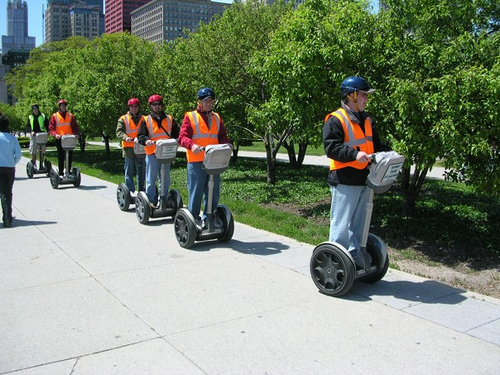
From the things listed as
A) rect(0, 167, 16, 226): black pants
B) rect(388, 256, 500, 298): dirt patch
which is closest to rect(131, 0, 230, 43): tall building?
rect(0, 167, 16, 226): black pants

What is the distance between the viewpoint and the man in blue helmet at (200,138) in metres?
6.95

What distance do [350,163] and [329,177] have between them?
1.03ft

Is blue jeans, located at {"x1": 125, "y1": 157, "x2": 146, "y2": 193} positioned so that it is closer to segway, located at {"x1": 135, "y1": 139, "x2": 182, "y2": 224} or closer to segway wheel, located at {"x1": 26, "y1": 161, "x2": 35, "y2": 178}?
segway, located at {"x1": 135, "y1": 139, "x2": 182, "y2": 224}

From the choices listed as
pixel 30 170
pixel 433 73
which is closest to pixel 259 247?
pixel 433 73

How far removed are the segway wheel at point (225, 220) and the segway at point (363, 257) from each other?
6.90 feet

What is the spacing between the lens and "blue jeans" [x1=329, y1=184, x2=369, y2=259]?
16.8ft

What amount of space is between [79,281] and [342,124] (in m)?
3.16

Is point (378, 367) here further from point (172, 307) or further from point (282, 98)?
point (282, 98)

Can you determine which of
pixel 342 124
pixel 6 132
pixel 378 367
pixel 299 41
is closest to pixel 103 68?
pixel 6 132

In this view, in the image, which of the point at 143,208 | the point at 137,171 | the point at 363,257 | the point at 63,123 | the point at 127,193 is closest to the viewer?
the point at 363,257

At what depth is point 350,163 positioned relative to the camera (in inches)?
200

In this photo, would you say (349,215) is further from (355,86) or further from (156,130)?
(156,130)

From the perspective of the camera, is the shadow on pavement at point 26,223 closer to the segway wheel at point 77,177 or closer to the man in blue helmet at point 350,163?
the segway wheel at point 77,177

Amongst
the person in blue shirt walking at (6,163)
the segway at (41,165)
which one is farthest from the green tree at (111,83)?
the person in blue shirt walking at (6,163)
